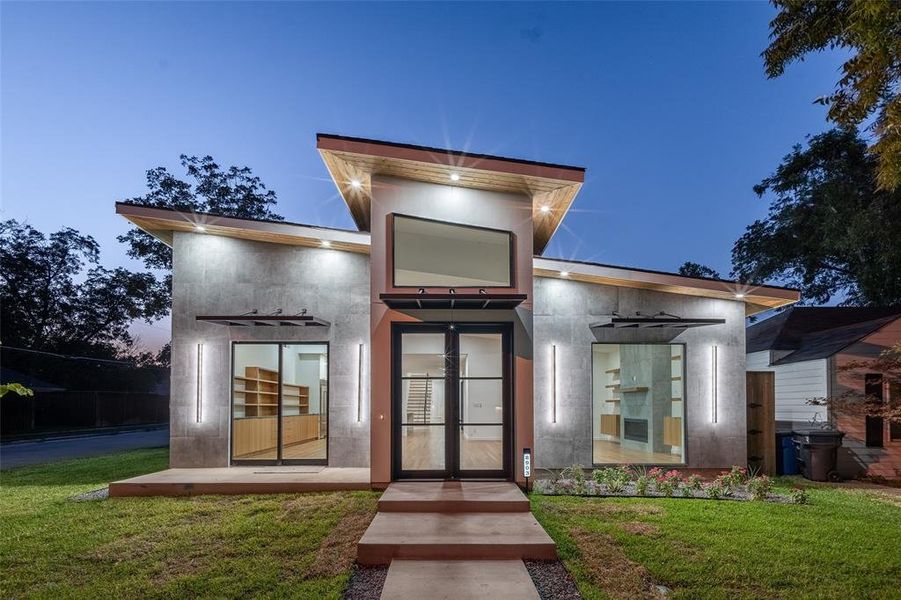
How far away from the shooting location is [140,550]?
5.13 meters

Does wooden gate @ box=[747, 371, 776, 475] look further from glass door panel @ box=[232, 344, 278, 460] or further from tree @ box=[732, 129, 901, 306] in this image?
tree @ box=[732, 129, 901, 306]

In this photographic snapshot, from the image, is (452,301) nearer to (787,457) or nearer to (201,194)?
(787,457)

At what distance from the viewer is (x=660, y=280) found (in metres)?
8.81

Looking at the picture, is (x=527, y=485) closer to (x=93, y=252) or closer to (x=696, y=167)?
(x=93, y=252)

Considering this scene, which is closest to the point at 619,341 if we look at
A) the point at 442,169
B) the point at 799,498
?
the point at 799,498

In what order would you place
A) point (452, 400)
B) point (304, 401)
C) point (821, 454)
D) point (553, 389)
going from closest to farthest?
point (452, 400), point (553, 389), point (821, 454), point (304, 401)

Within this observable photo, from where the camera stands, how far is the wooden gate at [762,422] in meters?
9.47

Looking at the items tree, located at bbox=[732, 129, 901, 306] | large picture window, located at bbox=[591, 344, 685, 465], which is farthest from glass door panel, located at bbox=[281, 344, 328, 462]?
tree, located at bbox=[732, 129, 901, 306]

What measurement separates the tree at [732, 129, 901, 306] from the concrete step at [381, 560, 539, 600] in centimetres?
1631

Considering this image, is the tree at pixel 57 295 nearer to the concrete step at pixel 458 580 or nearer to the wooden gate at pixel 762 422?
the concrete step at pixel 458 580

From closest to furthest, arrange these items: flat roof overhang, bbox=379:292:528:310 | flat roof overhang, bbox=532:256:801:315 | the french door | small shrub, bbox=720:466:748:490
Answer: flat roof overhang, bbox=379:292:528:310 < the french door < small shrub, bbox=720:466:748:490 < flat roof overhang, bbox=532:256:801:315

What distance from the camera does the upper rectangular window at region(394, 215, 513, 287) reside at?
7.23 m

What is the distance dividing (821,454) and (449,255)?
7.69m

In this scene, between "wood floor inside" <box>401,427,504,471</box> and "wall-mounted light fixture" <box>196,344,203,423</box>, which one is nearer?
"wood floor inside" <box>401,427,504,471</box>
